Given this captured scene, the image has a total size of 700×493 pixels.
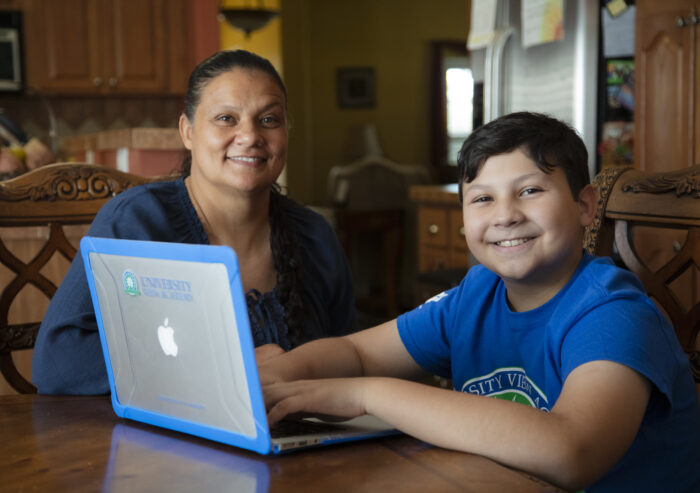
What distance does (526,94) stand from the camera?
10.9 feet

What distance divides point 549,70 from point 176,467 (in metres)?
2.72

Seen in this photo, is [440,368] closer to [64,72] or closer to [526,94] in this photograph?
[526,94]

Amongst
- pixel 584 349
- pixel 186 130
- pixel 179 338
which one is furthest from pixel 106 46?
pixel 584 349

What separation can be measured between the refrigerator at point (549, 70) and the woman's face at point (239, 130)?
1.71 m

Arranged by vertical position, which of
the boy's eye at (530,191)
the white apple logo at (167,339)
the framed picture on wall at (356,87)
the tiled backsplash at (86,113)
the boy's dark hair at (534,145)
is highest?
the framed picture on wall at (356,87)

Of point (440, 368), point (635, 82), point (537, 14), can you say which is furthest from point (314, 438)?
point (537, 14)

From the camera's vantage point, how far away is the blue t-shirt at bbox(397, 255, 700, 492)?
0.87 m

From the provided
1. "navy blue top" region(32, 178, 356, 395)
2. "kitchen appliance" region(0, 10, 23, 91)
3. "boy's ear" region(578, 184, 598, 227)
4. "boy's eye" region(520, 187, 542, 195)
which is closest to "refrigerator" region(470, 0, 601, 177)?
"navy blue top" region(32, 178, 356, 395)

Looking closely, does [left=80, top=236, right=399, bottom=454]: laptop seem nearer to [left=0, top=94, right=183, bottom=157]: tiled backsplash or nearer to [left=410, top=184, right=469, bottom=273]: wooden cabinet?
[left=410, top=184, right=469, bottom=273]: wooden cabinet

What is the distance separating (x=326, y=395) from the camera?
871 mm

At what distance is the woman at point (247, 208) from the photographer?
1.46 m

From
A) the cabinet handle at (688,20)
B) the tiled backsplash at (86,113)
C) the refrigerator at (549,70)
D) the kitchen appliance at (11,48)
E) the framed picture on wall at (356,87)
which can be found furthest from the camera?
the framed picture on wall at (356,87)

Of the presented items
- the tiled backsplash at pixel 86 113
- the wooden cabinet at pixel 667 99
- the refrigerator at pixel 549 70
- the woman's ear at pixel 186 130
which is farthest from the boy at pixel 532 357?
the tiled backsplash at pixel 86 113

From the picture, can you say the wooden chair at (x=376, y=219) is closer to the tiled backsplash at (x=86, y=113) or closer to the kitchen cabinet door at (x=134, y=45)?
the tiled backsplash at (x=86, y=113)
